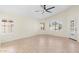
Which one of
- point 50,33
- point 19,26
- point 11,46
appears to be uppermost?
point 19,26

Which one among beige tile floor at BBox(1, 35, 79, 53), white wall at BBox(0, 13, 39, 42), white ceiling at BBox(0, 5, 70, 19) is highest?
white ceiling at BBox(0, 5, 70, 19)

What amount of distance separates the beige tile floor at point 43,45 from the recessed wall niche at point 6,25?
0.27 m

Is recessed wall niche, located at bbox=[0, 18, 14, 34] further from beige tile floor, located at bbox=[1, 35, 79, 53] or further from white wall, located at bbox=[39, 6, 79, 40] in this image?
white wall, located at bbox=[39, 6, 79, 40]

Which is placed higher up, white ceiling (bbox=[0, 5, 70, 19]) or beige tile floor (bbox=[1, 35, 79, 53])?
white ceiling (bbox=[0, 5, 70, 19])

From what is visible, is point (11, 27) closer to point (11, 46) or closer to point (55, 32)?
point (11, 46)

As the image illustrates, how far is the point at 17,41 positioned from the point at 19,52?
0.23 meters

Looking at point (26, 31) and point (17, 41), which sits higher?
point (26, 31)

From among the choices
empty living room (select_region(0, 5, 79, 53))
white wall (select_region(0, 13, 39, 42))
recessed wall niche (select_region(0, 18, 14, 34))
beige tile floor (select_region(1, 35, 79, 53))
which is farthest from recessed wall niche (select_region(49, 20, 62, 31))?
recessed wall niche (select_region(0, 18, 14, 34))

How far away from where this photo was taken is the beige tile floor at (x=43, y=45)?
2.49 meters

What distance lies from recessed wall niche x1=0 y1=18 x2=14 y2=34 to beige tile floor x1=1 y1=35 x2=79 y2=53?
268 mm

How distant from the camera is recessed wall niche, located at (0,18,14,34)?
8.13 ft

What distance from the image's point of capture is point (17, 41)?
98.7 inches
